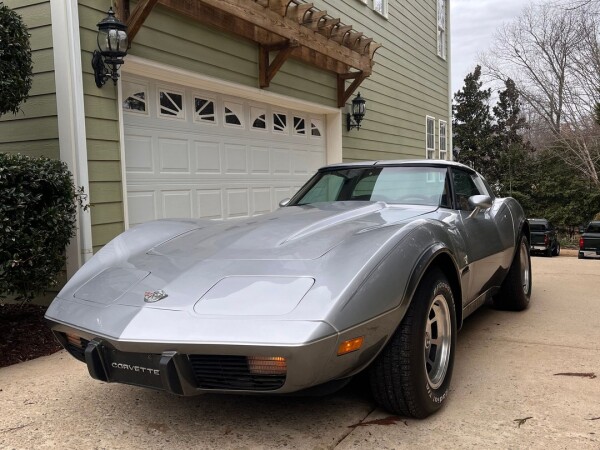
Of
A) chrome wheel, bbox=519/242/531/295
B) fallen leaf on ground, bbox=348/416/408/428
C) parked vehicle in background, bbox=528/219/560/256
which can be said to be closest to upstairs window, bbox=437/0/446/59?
parked vehicle in background, bbox=528/219/560/256

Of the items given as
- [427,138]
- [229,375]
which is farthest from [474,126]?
[229,375]

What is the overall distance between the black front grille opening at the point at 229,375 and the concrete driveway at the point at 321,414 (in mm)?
405

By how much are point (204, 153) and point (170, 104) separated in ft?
2.57

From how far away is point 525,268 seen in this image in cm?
519

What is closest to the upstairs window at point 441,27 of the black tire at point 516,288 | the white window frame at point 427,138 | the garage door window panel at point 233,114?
the white window frame at point 427,138

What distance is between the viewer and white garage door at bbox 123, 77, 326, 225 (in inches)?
231

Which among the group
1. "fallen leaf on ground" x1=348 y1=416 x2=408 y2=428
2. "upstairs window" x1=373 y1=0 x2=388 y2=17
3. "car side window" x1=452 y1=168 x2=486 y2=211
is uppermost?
"upstairs window" x1=373 y1=0 x2=388 y2=17

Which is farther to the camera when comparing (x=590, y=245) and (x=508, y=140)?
(x=508, y=140)

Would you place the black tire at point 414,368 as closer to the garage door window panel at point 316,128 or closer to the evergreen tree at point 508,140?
the garage door window panel at point 316,128

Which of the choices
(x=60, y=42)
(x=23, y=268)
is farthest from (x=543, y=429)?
(x=60, y=42)

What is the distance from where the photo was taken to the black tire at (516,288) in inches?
190

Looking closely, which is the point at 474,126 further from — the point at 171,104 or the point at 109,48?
the point at 109,48

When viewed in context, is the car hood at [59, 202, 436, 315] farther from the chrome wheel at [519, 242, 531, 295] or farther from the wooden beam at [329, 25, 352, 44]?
the wooden beam at [329, 25, 352, 44]

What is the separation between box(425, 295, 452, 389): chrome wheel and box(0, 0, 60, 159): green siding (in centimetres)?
383
